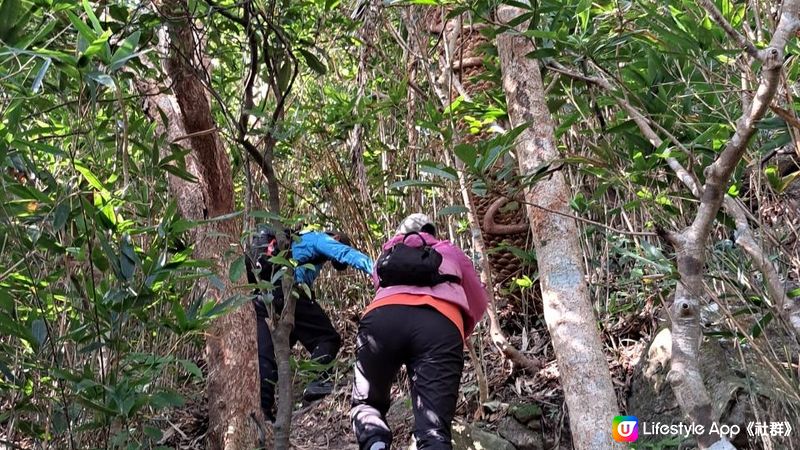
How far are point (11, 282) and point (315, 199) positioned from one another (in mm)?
3451

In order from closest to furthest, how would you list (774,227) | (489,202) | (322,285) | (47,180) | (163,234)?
(163,234)
(47,180)
(774,227)
(489,202)
(322,285)

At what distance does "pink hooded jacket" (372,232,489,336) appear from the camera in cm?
339

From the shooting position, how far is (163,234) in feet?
6.82

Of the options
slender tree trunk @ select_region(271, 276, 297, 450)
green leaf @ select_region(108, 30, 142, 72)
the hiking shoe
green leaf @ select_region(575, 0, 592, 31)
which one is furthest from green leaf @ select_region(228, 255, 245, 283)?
the hiking shoe

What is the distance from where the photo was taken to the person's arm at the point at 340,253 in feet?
13.2

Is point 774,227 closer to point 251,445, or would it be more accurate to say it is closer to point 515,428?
point 515,428

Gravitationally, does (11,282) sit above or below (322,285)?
below

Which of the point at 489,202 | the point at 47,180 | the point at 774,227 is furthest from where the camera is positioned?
the point at 489,202

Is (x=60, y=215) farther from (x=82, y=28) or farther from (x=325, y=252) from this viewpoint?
(x=325, y=252)

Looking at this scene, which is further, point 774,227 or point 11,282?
point 774,227

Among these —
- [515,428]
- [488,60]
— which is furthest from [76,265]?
[515,428]

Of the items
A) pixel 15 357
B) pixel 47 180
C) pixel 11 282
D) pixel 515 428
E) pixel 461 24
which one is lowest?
pixel 515 428

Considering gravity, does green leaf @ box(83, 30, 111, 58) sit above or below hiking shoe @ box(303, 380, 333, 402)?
above

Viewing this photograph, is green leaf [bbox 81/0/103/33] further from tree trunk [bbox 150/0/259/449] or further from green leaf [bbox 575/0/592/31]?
tree trunk [bbox 150/0/259/449]
